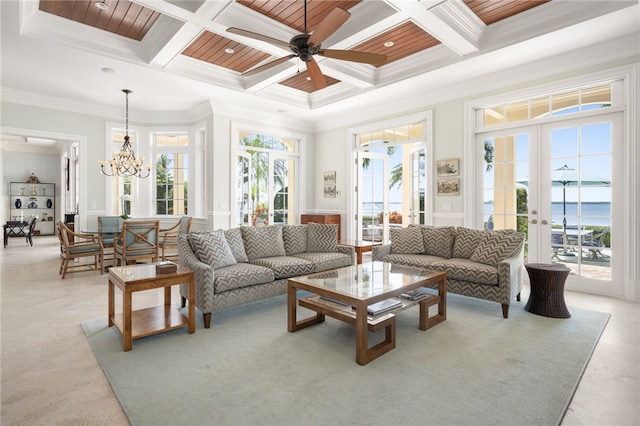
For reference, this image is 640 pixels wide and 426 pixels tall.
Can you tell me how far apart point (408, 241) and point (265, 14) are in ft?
10.7

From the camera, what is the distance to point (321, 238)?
484 centimetres

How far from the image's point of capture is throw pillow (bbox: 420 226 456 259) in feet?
14.6

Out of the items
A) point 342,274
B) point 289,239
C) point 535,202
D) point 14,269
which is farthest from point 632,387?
point 14,269

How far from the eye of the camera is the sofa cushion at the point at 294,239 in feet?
15.3

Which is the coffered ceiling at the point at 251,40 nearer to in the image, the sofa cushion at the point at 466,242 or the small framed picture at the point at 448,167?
the small framed picture at the point at 448,167

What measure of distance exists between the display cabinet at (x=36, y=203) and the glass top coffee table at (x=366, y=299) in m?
12.8

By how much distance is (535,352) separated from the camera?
2617 millimetres

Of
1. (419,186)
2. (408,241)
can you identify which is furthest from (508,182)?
(419,186)

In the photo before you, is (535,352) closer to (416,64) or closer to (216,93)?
(416,64)

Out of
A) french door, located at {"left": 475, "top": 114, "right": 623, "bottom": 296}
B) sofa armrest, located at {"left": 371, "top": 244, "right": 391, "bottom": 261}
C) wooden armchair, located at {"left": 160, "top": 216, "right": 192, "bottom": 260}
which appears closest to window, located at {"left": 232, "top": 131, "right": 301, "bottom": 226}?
wooden armchair, located at {"left": 160, "top": 216, "right": 192, "bottom": 260}

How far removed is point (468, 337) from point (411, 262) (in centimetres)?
142

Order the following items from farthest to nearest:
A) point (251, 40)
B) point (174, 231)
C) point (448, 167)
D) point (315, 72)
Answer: point (174, 231) → point (448, 167) → point (251, 40) → point (315, 72)

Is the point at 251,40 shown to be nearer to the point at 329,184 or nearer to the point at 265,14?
the point at 265,14

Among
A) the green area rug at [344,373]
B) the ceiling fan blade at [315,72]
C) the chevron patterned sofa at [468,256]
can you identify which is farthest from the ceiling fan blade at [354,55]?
the green area rug at [344,373]
